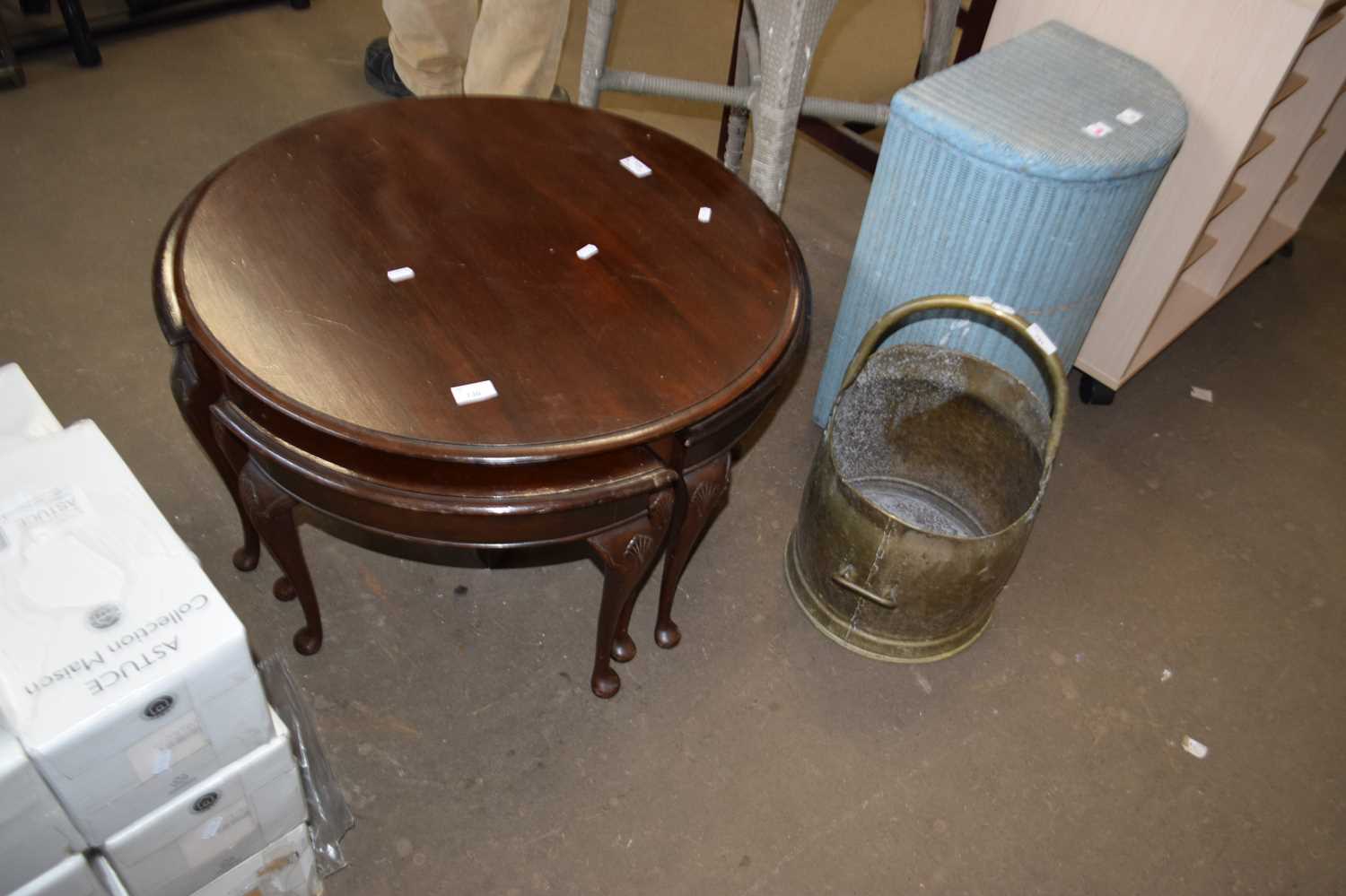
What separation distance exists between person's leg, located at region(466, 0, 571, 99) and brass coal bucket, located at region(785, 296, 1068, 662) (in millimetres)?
1316

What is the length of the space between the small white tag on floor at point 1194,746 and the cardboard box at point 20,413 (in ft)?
6.35

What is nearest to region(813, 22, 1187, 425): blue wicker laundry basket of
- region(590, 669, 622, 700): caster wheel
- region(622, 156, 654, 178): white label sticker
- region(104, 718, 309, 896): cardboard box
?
region(622, 156, 654, 178): white label sticker

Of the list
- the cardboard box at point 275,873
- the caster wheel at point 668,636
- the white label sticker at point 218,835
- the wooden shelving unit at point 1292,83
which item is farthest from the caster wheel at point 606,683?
the wooden shelving unit at point 1292,83

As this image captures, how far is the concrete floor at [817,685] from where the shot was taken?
69.5 inches

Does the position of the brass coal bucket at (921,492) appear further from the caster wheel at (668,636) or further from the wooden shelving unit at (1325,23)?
the wooden shelving unit at (1325,23)

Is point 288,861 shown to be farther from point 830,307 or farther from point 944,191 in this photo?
point 830,307

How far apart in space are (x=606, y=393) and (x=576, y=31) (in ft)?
8.47

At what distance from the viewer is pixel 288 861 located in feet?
5.00

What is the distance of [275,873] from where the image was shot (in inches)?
59.7

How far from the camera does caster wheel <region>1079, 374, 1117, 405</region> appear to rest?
2576 millimetres

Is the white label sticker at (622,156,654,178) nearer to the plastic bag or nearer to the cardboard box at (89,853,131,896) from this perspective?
the plastic bag

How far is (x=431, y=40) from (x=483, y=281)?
168 centimetres

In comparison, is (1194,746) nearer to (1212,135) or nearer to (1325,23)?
(1212,135)

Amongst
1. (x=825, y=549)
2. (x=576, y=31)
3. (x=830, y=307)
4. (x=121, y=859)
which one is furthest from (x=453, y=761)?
(x=576, y=31)
